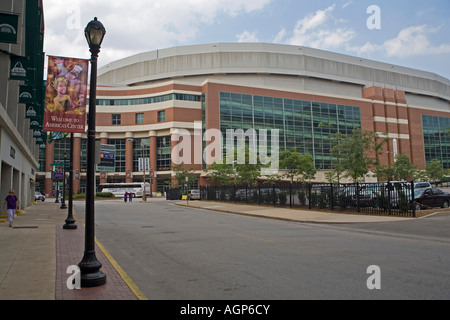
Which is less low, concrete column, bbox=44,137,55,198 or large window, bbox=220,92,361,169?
large window, bbox=220,92,361,169

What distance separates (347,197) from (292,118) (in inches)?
2189

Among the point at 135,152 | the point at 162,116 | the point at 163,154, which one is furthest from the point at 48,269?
the point at 135,152

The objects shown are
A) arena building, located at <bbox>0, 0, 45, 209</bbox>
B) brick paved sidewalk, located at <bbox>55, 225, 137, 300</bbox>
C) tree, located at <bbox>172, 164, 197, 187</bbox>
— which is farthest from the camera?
tree, located at <bbox>172, 164, 197, 187</bbox>

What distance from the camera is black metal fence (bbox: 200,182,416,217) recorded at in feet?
63.7

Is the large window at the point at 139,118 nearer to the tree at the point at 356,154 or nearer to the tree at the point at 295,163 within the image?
the tree at the point at 295,163

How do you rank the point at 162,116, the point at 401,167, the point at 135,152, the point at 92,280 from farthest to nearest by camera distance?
1. the point at 135,152
2. the point at 162,116
3. the point at 401,167
4. the point at 92,280

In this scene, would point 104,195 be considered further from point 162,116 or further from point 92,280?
point 92,280

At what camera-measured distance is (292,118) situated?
76500 mm

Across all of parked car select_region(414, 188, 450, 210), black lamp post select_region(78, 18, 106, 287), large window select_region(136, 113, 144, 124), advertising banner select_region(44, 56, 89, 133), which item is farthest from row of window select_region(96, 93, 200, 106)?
black lamp post select_region(78, 18, 106, 287)

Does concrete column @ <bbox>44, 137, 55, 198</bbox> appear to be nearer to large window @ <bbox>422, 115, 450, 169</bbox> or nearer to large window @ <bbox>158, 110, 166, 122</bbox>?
large window @ <bbox>158, 110, 166, 122</bbox>

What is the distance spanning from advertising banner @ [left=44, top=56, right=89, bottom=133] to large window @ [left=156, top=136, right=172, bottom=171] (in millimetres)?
64660

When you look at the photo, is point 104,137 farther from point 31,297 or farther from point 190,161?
point 31,297

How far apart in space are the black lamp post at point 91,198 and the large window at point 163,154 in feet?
222

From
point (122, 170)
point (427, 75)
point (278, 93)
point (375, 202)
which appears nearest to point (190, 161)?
point (122, 170)
